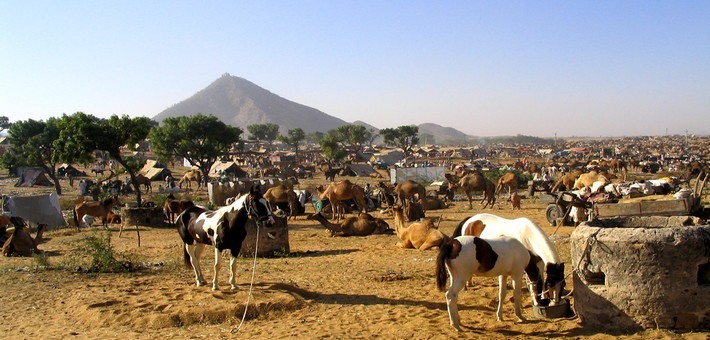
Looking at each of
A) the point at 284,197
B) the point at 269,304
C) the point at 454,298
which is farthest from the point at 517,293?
the point at 284,197

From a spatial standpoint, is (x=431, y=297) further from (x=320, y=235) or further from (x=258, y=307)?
(x=320, y=235)

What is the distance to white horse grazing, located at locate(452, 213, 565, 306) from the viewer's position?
25.4 feet

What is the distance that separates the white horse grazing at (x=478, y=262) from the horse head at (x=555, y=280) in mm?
336

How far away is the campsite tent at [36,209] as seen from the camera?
2311cm

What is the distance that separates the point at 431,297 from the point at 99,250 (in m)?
6.99

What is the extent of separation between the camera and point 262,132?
437 ft

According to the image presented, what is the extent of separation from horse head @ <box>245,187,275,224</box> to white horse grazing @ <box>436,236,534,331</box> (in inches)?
128

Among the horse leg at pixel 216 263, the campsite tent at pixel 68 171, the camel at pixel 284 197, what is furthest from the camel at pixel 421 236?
the campsite tent at pixel 68 171

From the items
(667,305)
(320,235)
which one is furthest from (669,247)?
(320,235)

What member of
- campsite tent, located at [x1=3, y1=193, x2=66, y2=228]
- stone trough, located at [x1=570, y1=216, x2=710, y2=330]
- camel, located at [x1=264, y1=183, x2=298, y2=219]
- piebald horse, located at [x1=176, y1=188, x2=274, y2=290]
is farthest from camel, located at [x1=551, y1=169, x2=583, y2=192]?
stone trough, located at [x1=570, y1=216, x2=710, y2=330]

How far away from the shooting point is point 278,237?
14.5 m

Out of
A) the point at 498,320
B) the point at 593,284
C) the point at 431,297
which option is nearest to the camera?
the point at 593,284

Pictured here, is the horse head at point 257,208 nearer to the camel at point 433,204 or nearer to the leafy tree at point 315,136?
the camel at point 433,204

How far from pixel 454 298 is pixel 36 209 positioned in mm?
21323
